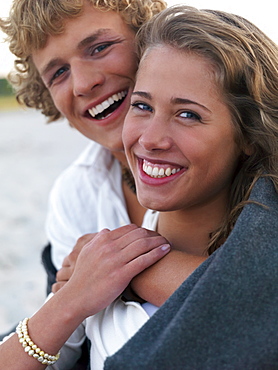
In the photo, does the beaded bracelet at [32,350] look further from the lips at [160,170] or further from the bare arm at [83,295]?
the lips at [160,170]

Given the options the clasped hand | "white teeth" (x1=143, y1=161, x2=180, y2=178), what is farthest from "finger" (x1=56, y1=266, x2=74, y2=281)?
"white teeth" (x1=143, y1=161, x2=180, y2=178)

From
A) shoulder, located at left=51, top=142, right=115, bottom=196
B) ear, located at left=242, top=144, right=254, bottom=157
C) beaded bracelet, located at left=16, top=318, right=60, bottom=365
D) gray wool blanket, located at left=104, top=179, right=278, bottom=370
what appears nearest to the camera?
gray wool blanket, located at left=104, top=179, right=278, bottom=370

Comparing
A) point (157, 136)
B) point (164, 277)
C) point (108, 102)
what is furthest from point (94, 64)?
point (164, 277)

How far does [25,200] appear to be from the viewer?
19.9ft

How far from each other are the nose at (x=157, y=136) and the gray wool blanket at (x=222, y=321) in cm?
38

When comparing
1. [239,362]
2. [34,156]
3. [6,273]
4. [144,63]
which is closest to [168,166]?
[144,63]

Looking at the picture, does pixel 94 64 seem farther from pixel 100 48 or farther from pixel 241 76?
pixel 241 76

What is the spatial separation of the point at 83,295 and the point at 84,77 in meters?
0.93

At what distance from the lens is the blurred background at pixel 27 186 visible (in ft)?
12.6

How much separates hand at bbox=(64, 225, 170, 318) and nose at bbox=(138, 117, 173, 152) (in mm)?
281

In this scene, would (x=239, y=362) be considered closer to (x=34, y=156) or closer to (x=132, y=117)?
(x=132, y=117)

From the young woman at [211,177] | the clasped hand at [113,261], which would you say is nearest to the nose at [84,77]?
the young woman at [211,177]

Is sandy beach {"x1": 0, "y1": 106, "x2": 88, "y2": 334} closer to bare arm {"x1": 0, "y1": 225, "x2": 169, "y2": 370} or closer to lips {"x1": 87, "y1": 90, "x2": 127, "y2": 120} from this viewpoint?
lips {"x1": 87, "y1": 90, "x2": 127, "y2": 120}

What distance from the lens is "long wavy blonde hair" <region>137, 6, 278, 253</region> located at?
1.68m
